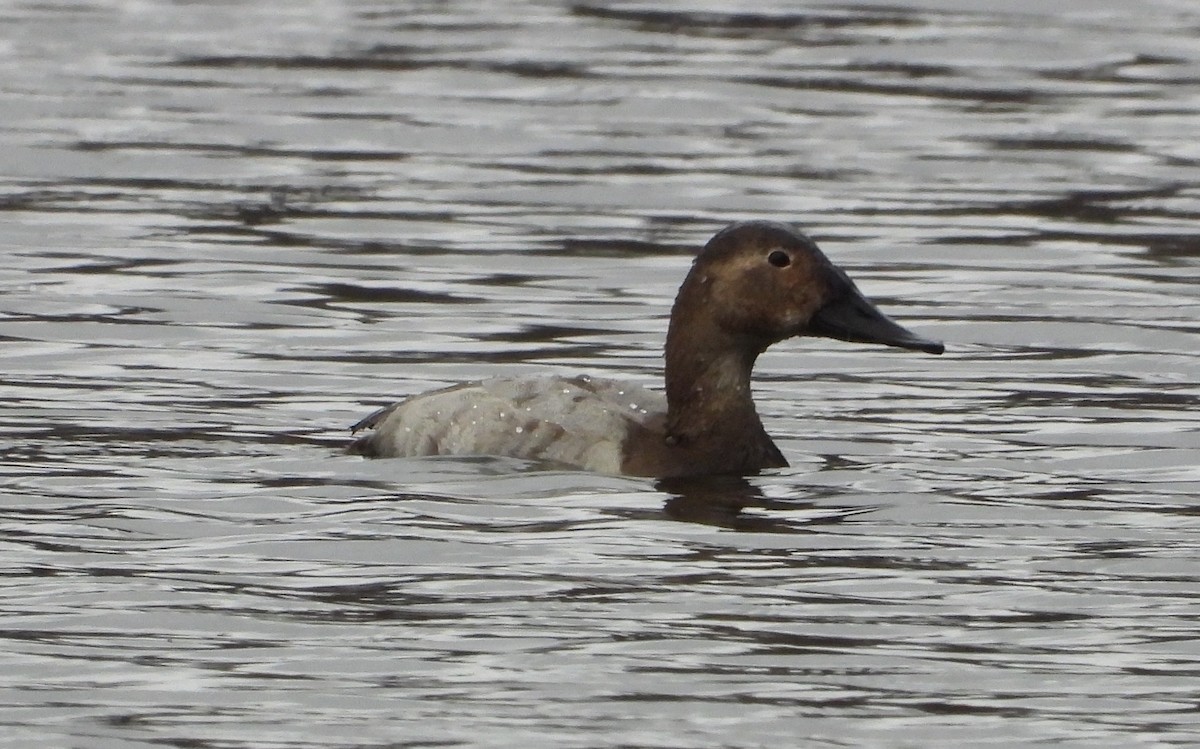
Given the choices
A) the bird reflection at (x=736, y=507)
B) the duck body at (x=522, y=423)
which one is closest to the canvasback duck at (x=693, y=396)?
the duck body at (x=522, y=423)

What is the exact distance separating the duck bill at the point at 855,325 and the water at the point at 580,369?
45 centimetres

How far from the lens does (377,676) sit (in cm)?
739

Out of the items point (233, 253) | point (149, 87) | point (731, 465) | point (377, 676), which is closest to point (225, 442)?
point (731, 465)

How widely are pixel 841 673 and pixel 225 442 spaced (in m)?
3.76

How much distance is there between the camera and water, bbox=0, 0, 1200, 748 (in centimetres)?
745

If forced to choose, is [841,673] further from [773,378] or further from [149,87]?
[149,87]

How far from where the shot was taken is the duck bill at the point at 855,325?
A: 34.6 ft

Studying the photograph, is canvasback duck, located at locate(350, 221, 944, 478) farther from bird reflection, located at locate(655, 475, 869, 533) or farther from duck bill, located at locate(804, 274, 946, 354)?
bird reflection, located at locate(655, 475, 869, 533)

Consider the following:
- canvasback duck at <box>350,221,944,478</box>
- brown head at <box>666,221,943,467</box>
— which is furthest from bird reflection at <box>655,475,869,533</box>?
brown head at <box>666,221,943,467</box>

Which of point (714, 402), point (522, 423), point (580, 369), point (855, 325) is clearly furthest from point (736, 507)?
point (580, 369)

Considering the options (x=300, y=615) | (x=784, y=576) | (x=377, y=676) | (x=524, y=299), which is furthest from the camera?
(x=524, y=299)

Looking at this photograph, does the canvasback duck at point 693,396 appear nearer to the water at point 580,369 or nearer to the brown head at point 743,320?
the brown head at point 743,320

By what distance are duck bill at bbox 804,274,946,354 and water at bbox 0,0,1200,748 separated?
45 cm

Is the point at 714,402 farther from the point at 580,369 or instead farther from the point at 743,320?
the point at 580,369
